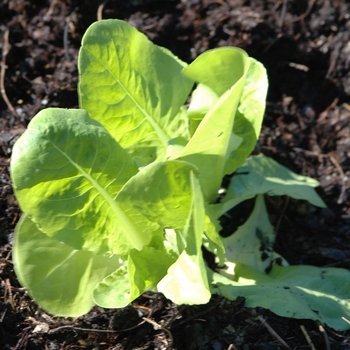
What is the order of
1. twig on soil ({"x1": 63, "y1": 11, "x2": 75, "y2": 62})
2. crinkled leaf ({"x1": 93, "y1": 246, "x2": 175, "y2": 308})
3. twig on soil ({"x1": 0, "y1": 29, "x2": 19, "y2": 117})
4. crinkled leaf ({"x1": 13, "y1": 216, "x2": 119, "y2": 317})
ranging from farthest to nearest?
twig on soil ({"x1": 63, "y1": 11, "x2": 75, "y2": 62}) → twig on soil ({"x1": 0, "y1": 29, "x2": 19, "y2": 117}) → crinkled leaf ({"x1": 13, "y1": 216, "x2": 119, "y2": 317}) → crinkled leaf ({"x1": 93, "y1": 246, "x2": 175, "y2": 308})

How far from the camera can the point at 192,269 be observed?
4.81 feet

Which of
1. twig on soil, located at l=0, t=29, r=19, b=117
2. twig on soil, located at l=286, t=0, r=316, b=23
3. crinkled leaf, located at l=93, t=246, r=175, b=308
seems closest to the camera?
crinkled leaf, located at l=93, t=246, r=175, b=308

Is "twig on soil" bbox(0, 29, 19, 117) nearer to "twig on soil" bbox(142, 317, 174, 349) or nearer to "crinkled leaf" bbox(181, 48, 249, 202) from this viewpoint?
"crinkled leaf" bbox(181, 48, 249, 202)

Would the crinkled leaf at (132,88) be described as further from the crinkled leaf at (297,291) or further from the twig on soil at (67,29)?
the twig on soil at (67,29)

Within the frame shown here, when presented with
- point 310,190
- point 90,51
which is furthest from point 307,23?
point 90,51

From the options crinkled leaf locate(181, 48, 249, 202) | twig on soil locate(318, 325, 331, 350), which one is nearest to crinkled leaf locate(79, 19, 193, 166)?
crinkled leaf locate(181, 48, 249, 202)

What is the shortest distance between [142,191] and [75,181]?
245mm

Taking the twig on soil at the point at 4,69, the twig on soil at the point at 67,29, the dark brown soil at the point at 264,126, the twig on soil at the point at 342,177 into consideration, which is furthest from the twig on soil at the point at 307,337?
the twig on soil at the point at 67,29

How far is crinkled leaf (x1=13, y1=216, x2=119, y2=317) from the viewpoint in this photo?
1.64 meters

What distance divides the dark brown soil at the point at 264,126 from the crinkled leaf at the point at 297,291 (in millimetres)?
43

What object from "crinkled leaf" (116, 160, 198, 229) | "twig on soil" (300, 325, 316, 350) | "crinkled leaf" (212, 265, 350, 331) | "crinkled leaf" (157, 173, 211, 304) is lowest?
"twig on soil" (300, 325, 316, 350)

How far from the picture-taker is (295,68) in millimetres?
2646

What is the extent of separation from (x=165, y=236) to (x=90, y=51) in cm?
62

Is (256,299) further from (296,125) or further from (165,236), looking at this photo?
(296,125)
